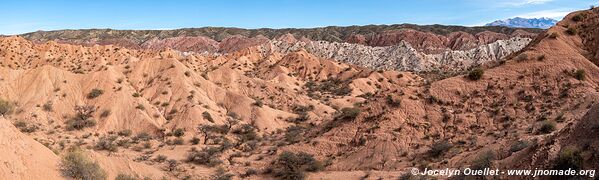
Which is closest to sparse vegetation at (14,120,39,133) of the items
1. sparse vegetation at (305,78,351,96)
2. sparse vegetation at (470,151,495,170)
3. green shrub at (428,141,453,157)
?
green shrub at (428,141,453,157)

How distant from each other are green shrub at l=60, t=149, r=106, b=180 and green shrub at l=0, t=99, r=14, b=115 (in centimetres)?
2292

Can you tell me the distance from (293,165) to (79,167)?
12.0m

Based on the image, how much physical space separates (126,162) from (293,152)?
35.3 ft

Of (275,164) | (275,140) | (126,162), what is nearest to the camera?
(126,162)

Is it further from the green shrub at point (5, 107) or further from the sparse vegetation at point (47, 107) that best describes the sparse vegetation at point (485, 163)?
the sparse vegetation at point (47, 107)

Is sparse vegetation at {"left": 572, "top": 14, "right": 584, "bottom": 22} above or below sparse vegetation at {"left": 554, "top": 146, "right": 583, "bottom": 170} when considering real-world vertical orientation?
above

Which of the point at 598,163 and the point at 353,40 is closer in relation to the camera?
the point at 598,163

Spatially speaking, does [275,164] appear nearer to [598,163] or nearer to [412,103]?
[412,103]

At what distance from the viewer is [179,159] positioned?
31141mm

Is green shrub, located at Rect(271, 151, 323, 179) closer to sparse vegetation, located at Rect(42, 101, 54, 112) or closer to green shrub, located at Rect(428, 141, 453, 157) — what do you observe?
green shrub, located at Rect(428, 141, 453, 157)

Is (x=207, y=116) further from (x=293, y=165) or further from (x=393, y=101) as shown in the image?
(x=393, y=101)

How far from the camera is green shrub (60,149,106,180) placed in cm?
1739

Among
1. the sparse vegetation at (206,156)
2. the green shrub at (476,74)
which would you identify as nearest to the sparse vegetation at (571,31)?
the green shrub at (476,74)

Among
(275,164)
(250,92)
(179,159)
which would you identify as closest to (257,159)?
(275,164)
